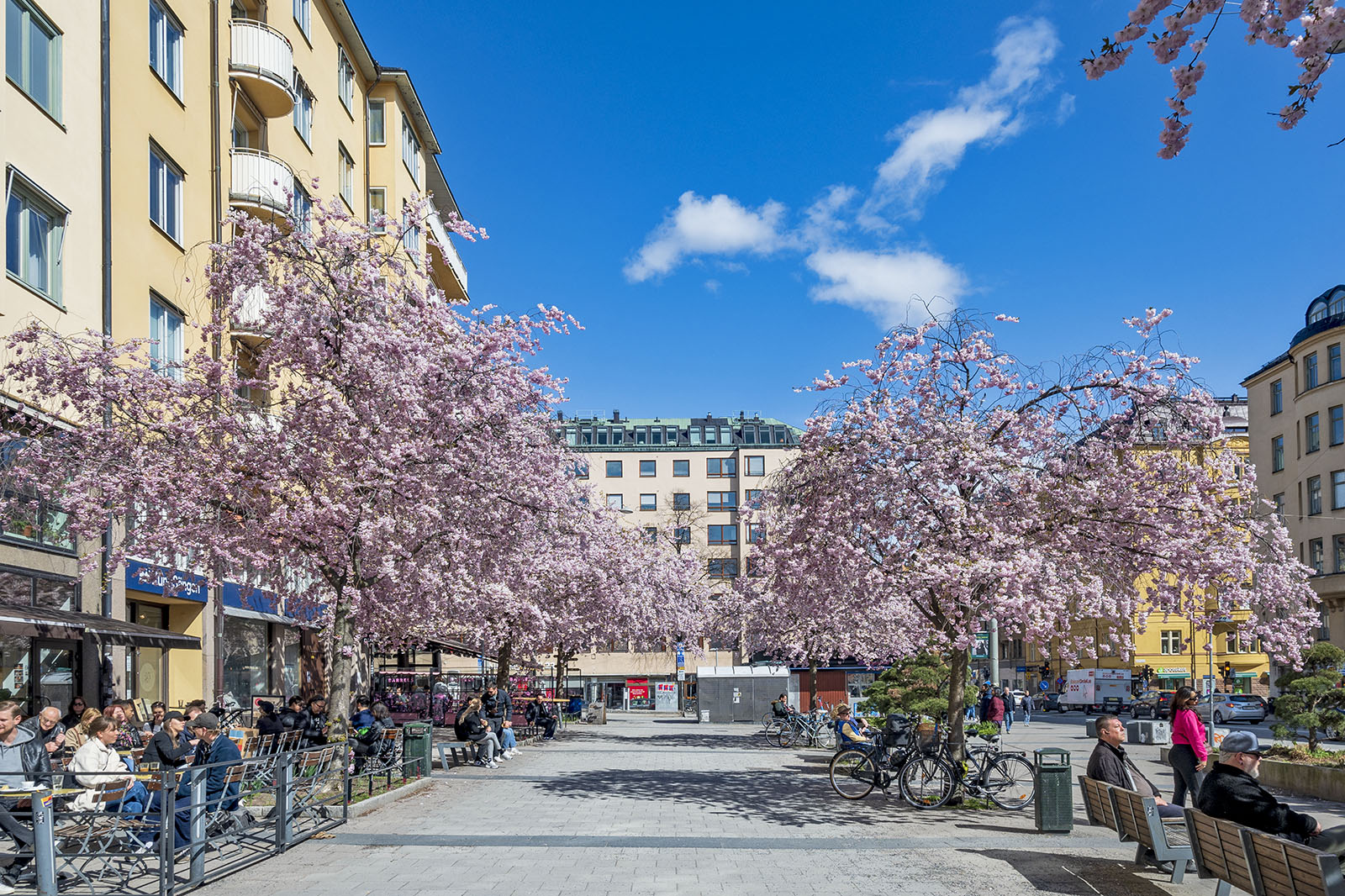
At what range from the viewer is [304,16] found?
32.5 meters

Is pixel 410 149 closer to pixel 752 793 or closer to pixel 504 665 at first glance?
pixel 504 665

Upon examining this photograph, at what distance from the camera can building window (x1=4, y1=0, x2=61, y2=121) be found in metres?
18.2

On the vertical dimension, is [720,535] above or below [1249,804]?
above

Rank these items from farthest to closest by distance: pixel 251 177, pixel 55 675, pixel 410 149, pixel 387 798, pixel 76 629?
pixel 410 149 → pixel 251 177 → pixel 55 675 → pixel 387 798 → pixel 76 629

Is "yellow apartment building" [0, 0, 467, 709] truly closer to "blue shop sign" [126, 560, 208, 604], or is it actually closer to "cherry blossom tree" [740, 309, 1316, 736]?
"blue shop sign" [126, 560, 208, 604]

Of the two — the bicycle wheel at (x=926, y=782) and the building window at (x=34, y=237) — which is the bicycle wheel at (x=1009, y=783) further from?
the building window at (x=34, y=237)

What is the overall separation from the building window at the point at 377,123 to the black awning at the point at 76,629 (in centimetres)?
2331

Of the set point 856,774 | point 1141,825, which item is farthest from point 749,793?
point 1141,825

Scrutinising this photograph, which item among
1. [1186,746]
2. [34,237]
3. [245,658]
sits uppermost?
[34,237]

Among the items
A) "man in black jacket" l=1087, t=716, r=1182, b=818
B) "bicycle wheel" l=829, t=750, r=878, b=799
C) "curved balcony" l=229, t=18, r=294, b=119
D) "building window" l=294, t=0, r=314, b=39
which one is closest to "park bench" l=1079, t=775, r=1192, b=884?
"man in black jacket" l=1087, t=716, r=1182, b=818

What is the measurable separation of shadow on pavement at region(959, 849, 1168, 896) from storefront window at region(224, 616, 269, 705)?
69.1 ft

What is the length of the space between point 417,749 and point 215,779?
9112 millimetres

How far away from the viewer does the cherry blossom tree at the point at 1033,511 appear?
1636cm

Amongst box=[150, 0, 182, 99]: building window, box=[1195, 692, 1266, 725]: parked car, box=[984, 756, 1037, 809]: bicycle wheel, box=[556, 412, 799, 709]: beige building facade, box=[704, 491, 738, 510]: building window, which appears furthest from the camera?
box=[704, 491, 738, 510]: building window
